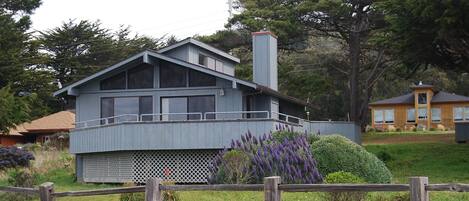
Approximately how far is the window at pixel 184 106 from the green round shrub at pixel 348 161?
37.6ft

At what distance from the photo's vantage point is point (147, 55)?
3156 centimetres

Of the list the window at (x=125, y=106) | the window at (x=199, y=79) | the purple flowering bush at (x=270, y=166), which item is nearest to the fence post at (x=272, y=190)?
the purple flowering bush at (x=270, y=166)

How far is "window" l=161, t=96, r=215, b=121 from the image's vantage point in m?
31.9

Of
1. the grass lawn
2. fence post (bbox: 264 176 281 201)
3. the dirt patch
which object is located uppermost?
the dirt patch

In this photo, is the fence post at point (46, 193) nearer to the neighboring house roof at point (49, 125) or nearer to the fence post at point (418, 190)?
the fence post at point (418, 190)

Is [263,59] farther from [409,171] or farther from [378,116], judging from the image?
[378,116]

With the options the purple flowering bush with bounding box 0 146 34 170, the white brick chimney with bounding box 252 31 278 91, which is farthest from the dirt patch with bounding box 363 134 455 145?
the purple flowering bush with bounding box 0 146 34 170

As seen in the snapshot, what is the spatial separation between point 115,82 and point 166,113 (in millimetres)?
2819

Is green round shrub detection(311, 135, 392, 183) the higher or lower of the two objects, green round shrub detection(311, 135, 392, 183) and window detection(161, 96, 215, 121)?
the lower

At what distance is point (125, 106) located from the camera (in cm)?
3256

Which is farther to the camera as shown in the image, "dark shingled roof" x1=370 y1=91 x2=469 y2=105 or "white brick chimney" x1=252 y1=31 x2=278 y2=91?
"dark shingled roof" x1=370 y1=91 x2=469 y2=105

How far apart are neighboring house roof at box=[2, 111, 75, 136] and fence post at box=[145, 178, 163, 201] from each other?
44672mm

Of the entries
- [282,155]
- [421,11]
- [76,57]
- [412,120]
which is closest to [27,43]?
[76,57]

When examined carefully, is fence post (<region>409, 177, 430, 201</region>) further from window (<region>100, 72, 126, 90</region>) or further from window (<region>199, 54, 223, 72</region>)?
window (<region>199, 54, 223, 72</region>)
